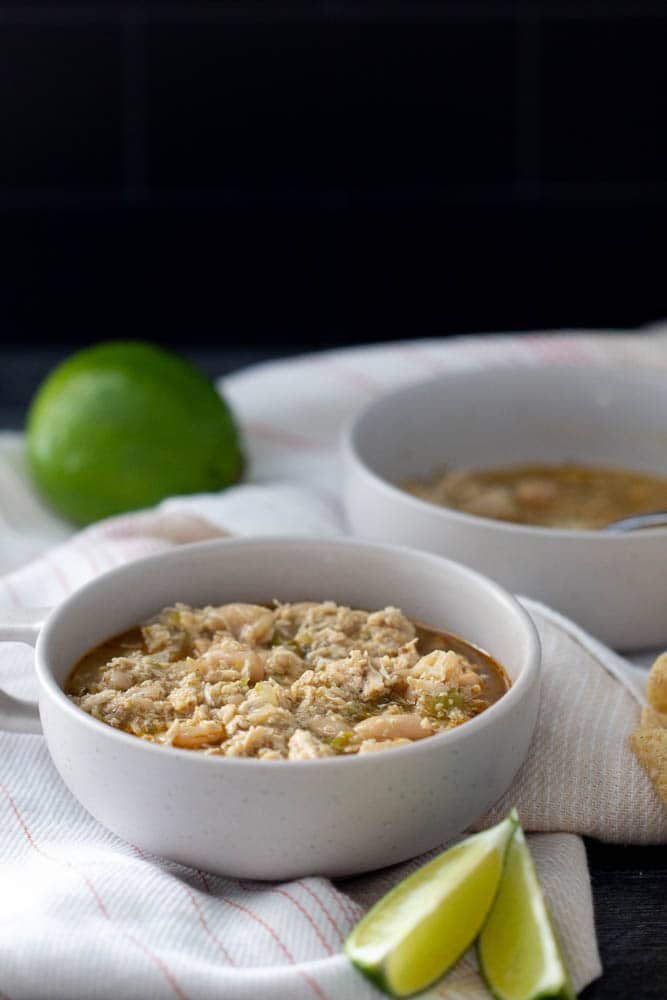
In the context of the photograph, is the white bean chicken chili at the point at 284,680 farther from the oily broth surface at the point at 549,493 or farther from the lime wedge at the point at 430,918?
the oily broth surface at the point at 549,493

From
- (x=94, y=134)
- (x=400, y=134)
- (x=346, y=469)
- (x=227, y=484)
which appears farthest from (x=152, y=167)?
(x=346, y=469)

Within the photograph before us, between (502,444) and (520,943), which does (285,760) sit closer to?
(520,943)

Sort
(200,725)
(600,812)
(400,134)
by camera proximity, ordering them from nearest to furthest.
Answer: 1. (200,725)
2. (600,812)
3. (400,134)

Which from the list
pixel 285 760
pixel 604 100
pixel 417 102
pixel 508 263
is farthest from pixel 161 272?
pixel 285 760

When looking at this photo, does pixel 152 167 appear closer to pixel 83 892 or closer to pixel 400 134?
pixel 400 134

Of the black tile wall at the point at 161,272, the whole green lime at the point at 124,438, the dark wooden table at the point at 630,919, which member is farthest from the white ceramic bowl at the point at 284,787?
the black tile wall at the point at 161,272

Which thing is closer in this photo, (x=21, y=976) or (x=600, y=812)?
(x=21, y=976)

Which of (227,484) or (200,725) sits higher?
(200,725)
